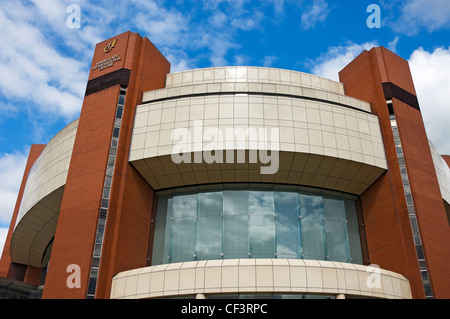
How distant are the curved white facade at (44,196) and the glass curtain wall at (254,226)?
798cm

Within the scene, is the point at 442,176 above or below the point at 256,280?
above

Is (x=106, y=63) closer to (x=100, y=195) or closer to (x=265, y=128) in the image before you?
(x=100, y=195)

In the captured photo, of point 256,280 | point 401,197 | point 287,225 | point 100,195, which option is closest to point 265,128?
point 287,225

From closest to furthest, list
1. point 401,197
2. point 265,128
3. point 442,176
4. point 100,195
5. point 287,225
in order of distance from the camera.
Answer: point 100,195 < point 265,128 < point 401,197 < point 287,225 < point 442,176

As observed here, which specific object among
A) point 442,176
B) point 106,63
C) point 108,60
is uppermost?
point 108,60

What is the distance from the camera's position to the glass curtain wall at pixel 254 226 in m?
28.3

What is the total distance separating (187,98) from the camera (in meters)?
28.8

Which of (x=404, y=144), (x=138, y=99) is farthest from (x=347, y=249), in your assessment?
(x=138, y=99)

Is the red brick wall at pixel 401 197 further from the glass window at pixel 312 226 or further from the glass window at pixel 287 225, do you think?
the glass window at pixel 287 225

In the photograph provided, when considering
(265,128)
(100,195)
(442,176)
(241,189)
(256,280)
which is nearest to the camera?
(256,280)

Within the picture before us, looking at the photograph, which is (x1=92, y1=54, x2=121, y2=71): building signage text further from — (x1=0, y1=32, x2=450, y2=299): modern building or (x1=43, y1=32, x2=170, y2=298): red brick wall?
(x1=43, y1=32, x2=170, y2=298): red brick wall

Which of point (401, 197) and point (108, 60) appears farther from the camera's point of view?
point (108, 60)

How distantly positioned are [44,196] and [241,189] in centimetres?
1507

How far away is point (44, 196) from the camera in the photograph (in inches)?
1228
